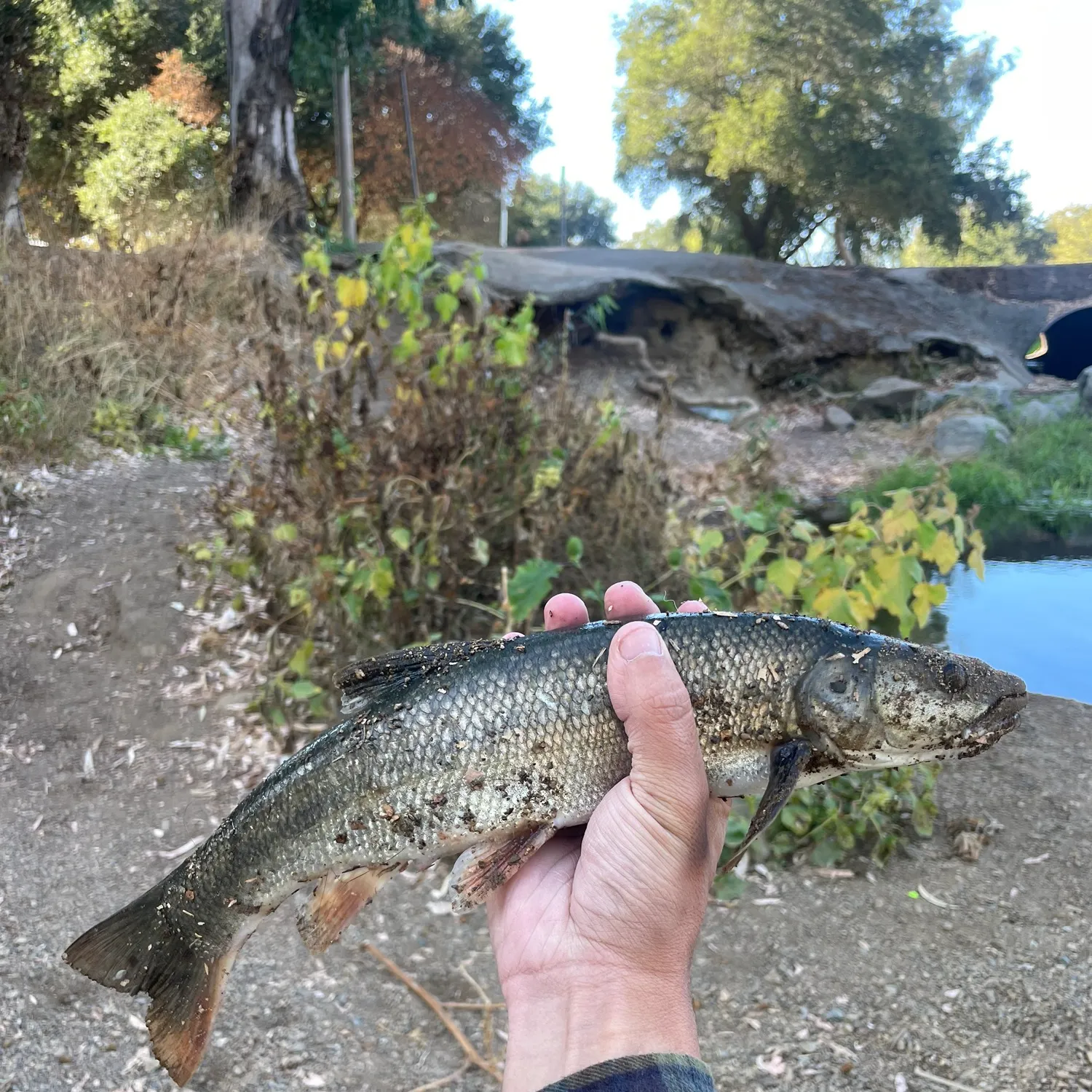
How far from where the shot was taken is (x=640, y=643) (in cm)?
129

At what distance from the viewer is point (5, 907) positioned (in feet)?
8.84

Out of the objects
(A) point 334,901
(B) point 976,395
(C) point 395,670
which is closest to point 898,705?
(C) point 395,670

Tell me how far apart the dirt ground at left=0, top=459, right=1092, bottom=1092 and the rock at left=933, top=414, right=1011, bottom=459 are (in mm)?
A: 6363

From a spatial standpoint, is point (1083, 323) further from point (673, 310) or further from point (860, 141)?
point (673, 310)

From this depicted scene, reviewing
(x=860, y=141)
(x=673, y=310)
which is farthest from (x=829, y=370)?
(x=860, y=141)

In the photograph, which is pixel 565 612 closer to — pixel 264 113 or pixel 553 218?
pixel 264 113

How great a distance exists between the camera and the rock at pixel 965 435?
9567 millimetres

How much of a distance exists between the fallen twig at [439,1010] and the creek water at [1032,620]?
325 cm

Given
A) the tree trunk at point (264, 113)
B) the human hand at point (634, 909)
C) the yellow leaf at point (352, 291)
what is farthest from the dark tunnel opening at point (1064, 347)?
the human hand at point (634, 909)

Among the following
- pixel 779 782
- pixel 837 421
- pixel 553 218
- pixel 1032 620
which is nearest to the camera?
pixel 779 782

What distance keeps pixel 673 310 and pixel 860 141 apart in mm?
3793

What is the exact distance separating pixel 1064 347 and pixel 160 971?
1521 cm

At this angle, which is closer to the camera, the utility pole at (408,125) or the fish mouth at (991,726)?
the fish mouth at (991,726)

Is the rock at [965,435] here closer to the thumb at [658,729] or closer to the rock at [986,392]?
the rock at [986,392]
